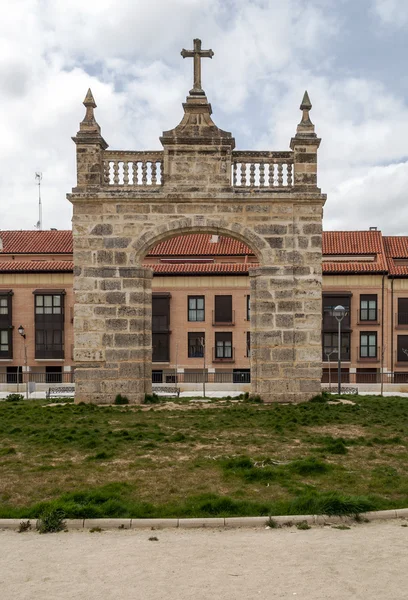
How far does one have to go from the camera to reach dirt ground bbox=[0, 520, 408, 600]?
4.99 metres

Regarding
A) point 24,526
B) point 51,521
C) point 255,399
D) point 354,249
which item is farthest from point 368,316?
point 24,526

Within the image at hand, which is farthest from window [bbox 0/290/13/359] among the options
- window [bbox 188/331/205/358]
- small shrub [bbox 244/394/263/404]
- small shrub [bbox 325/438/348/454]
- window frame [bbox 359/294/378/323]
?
small shrub [bbox 325/438/348/454]

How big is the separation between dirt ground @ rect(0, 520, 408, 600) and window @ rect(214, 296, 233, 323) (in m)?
33.0

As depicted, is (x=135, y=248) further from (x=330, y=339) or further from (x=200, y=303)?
(x=330, y=339)

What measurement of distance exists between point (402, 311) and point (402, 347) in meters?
2.54

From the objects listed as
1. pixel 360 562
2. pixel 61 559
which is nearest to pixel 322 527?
pixel 360 562

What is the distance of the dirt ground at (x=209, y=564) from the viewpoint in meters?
4.99

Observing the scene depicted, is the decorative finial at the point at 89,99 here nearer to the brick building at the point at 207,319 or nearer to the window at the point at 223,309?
the brick building at the point at 207,319

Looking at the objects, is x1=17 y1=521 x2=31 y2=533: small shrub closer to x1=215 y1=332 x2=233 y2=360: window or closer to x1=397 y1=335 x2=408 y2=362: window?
x1=215 y1=332 x2=233 y2=360: window

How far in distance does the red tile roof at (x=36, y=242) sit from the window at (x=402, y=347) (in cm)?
2497

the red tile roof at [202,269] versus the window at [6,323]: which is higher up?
the red tile roof at [202,269]

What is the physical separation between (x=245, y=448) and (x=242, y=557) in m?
4.63

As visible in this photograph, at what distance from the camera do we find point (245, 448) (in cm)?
1030

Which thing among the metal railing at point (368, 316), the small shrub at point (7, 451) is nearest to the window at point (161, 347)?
the metal railing at point (368, 316)
